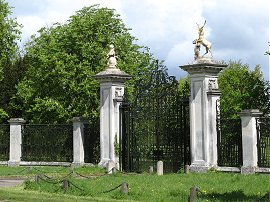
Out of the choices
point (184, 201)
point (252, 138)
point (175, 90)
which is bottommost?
point (184, 201)

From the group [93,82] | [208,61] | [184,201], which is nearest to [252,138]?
[208,61]

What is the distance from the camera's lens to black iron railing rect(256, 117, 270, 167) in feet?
75.5

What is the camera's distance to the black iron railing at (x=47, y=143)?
103 ft

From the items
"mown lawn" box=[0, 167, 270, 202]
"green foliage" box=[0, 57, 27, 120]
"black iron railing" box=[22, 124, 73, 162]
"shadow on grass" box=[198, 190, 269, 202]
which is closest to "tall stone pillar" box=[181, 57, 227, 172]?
"mown lawn" box=[0, 167, 270, 202]

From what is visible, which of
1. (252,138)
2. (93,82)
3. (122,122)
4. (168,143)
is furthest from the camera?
(93,82)

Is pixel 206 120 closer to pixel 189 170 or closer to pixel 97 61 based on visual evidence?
pixel 189 170

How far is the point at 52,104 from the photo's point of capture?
42375 millimetres

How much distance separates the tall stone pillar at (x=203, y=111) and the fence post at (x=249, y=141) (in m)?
1.37

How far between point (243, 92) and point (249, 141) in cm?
3221

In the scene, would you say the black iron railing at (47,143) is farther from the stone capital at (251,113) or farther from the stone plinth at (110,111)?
the stone capital at (251,113)

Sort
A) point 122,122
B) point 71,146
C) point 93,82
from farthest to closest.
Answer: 1. point 93,82
2. point 71,146
3. point 122,122

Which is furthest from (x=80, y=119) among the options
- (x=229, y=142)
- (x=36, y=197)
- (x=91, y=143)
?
(x=36, y=197)

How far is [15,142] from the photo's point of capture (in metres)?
33.2

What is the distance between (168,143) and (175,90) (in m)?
2.26
